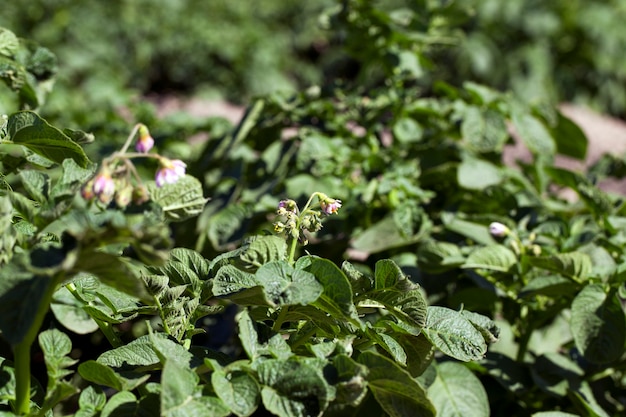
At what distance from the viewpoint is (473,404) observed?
4.70ft

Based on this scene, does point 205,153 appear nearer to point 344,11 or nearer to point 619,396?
point 344,11

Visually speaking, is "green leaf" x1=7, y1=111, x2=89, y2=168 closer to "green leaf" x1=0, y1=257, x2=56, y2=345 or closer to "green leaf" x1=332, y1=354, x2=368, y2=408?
"green leaf" x1=0, y1=257, x2=56, y2=345

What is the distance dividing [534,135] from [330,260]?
0.88 m

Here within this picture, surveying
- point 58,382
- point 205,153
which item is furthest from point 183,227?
point 58,382

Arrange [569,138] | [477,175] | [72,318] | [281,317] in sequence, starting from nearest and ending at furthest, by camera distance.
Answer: [281,317], [72,318], [477,175], [569,138]

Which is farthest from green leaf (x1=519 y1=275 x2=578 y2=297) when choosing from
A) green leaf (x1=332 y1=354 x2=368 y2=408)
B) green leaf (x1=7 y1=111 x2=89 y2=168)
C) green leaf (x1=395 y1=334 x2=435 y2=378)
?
green leaf (x1=7 y1=111 x2=89 y2=168)

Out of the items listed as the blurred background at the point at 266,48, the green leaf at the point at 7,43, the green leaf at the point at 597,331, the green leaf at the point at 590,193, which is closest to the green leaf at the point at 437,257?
the green leaf at the point at 597,331

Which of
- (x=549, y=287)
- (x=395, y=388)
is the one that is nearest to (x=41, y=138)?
(x=395, y=388)

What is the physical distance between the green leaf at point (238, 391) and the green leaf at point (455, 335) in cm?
26

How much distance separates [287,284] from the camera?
1.00 metres

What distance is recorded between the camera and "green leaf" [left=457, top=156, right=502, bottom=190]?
→ 6.17 ft

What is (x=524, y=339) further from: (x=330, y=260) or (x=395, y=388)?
(x=395, y=388)

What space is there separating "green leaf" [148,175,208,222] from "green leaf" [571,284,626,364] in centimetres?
73

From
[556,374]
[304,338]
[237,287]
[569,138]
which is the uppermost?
[237,287]
